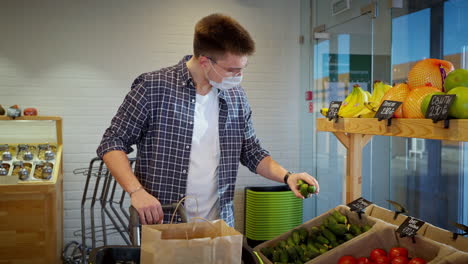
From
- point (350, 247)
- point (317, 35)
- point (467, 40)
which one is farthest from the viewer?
point (317, 35)

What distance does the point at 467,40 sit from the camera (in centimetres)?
295

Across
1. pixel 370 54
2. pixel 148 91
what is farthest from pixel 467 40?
pixel 148 91

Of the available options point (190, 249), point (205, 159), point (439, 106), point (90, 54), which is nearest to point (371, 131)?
point (439, 106)

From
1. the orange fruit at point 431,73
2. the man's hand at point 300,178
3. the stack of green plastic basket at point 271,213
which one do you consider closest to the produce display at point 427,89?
the orange fruit at point 431,73

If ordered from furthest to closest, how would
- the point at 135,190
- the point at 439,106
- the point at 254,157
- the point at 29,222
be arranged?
the point at 29,222
the point at 254,157
the point at 135,190
the point at 439,106

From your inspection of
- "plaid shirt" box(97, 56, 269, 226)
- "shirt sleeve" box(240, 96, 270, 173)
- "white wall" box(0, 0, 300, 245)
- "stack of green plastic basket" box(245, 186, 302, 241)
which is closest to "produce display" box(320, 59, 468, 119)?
"shirt sleeve" box(240, 96, 270, 173)

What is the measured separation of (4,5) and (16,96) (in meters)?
0.97

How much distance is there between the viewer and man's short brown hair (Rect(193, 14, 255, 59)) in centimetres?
181

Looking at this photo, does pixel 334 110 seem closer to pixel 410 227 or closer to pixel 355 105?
pixel 355 105

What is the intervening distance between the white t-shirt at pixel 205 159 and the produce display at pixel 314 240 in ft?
1.50

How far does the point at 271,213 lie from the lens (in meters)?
5.01

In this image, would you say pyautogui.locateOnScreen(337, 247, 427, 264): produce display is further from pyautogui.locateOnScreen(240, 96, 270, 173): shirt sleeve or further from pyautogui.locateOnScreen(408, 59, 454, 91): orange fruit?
pyautogui.locateOnScreen(408, 59, 454, 91): orange fruit

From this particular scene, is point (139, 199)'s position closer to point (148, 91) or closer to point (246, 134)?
point (148, 91)

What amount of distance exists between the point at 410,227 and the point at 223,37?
1187mm
